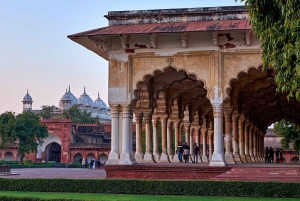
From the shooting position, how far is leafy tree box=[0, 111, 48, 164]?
50125mm

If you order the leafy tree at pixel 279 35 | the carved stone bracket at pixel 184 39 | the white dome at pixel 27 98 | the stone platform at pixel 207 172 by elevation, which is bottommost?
the stone platform at pixel 207 172

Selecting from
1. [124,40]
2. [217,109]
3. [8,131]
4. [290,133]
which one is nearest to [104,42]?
[124,40]

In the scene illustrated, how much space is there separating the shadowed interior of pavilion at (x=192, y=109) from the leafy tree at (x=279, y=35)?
6370 mm

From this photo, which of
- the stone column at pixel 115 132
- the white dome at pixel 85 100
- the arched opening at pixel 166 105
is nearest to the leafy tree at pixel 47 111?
the white dome at pixel 85 100

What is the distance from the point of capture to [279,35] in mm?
10469

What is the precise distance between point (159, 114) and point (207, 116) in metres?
7.30

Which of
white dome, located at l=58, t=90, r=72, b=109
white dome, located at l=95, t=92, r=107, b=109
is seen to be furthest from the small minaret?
white dome, located at l=95, t=92, r=107, b=109

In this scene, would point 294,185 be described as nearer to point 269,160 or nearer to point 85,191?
point 85,191

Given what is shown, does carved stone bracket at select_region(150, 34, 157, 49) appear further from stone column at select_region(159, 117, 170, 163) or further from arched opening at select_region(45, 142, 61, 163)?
arched opening at select_region(45, 142, 61, 163)

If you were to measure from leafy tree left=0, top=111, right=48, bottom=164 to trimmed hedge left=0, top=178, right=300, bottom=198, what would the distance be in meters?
35.2

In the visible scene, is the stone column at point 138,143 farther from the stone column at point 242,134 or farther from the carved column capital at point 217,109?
the stone column at point 242,134

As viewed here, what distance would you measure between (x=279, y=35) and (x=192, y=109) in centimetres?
1619

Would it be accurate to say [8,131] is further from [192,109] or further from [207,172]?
[207,172]

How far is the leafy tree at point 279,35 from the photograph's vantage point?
396 inches
